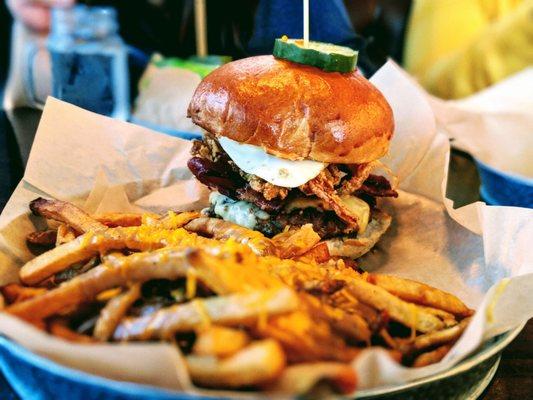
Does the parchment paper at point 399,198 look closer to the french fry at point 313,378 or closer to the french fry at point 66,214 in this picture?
the french fry at point 66,214

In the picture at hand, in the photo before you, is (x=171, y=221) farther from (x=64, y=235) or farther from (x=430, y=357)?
(x=430, y=357)

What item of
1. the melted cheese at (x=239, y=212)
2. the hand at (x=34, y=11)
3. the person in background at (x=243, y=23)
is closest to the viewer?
the melted cheese at (x=239, y=212)

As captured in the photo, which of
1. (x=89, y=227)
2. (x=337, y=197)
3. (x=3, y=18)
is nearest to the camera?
(x=89, y=227)

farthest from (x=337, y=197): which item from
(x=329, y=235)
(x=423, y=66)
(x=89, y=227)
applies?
(x=423, y=66)

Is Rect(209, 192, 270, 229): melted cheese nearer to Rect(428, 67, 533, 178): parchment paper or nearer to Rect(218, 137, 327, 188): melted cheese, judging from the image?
Rect(218, 137, 327, 188): melted cheese

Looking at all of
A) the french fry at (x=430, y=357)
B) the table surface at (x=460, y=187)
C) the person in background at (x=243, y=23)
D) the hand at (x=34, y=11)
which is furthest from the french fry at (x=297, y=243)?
the hand at (x=34, y=11)

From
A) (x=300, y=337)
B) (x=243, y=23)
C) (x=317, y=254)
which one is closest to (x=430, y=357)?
(x=300, y=337)

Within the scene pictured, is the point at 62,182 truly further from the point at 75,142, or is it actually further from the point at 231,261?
the point at 231,261

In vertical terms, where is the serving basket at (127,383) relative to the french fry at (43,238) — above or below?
above
